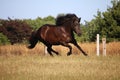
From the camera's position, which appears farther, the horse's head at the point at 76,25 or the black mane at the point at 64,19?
the black mane at the point at 64,19

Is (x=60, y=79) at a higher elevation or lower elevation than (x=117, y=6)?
lower

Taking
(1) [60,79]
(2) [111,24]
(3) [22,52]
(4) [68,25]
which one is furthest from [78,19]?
(2) [111,24]

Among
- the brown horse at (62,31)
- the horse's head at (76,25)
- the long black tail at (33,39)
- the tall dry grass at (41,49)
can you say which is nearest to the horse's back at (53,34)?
the brown horse at (62,31)

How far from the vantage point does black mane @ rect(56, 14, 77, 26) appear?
→ 1924cm

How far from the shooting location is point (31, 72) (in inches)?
425

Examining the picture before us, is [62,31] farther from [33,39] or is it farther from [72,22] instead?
[33,39]

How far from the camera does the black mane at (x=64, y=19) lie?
63.1 feet

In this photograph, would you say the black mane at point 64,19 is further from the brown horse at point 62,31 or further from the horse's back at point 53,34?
the horse's back at point 53,34

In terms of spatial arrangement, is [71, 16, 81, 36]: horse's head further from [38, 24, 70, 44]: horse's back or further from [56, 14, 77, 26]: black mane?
[38, 24, 70, 44]: horse's back

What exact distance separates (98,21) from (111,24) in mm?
2083

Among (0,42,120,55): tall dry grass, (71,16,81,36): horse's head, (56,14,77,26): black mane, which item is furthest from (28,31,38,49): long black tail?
(0,42,120,55): tall dry grass

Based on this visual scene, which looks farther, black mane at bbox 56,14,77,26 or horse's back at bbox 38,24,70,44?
black mane at bbox 56,14,77,26

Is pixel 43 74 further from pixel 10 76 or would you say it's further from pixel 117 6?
pixel 117 6

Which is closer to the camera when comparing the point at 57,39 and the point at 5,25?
the point at 57,39
